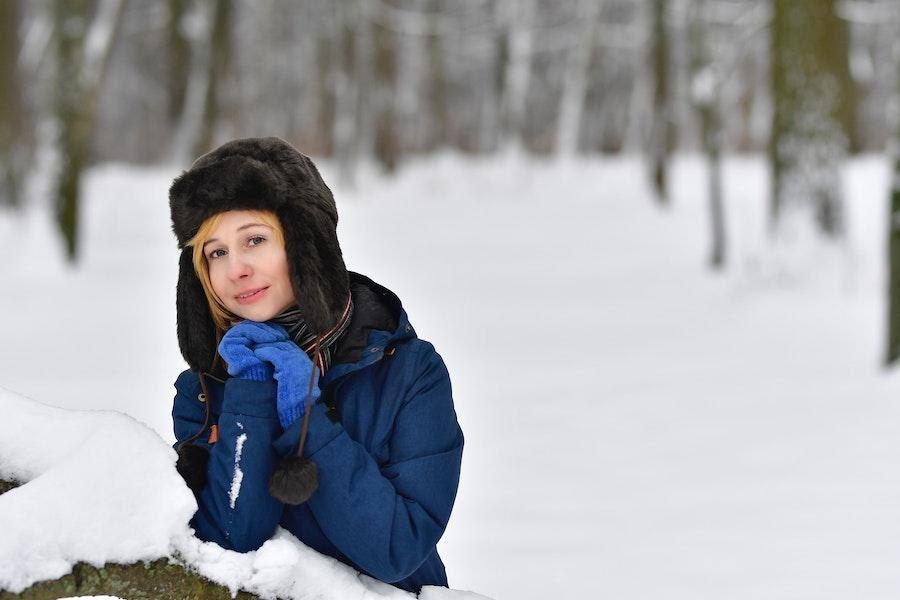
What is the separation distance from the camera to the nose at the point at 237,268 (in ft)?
5.88

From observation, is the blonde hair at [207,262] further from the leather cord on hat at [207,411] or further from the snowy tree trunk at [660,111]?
the snowy tree trunk at [660,111]

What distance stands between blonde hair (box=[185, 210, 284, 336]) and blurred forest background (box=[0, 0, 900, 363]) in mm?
5752

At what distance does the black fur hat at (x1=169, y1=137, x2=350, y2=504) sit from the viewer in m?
1.77

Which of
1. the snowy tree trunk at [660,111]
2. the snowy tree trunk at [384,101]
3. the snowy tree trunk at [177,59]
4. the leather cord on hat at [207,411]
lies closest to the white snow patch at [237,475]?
the leather cord on hat at [207,411]

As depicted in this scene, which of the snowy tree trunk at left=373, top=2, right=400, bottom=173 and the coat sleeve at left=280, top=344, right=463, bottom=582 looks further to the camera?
the snowy tree trunk at left=373, top=2, right=400, bottom=173

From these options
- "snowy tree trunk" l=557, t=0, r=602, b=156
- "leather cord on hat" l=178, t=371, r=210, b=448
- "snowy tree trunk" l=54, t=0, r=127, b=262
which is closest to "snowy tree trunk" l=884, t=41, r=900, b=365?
"leather cord on hat" l=178, t=371, r=210, b=448

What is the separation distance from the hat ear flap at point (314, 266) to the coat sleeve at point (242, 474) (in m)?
0.16

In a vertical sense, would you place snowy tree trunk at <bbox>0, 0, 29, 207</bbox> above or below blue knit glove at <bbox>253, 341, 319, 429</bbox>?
above

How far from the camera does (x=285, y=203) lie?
5.92 ft

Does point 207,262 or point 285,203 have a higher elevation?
point 285,203

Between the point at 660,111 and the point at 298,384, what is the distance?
1714 centimetres

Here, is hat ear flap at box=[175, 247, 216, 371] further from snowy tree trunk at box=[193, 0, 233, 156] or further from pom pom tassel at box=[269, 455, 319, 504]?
snowy tree trunk at box=[193, 0, 233, 156]

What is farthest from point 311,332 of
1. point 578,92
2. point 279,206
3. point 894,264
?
point 578,92

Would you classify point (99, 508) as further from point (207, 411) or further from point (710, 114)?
point (710, 114)
